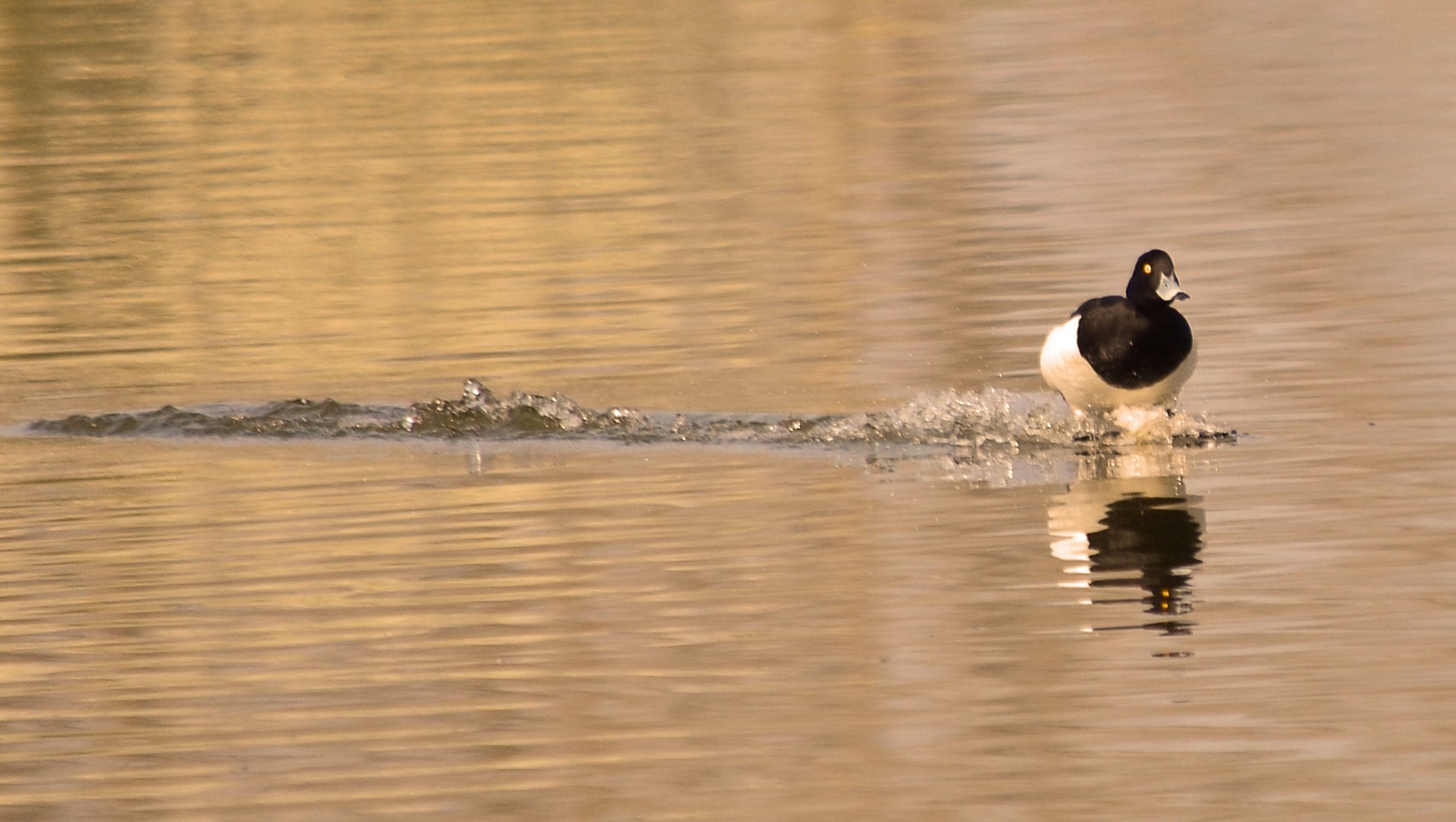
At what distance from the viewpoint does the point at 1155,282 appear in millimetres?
13953

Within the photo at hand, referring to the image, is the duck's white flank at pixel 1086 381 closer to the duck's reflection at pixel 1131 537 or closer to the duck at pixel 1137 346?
the duck at pixel 1137 346

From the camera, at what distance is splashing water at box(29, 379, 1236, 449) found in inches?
581

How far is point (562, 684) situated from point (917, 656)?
136 cm

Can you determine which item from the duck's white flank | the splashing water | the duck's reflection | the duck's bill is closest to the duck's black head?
the duck's bill

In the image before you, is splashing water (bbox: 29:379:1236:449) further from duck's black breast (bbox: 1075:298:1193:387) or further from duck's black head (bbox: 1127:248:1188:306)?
duck's black head (bbox: 1127:248:1188:306)

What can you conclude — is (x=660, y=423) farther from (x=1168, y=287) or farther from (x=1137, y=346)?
(x=1168, y=287)

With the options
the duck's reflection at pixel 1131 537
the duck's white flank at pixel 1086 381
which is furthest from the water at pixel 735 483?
the duck's white flank at pixel 1086 381

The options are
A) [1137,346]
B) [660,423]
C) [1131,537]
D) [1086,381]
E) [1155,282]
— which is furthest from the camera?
[660,423]

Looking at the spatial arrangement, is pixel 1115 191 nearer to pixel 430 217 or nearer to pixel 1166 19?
pixel 430 217

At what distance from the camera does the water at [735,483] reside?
30.3 feet

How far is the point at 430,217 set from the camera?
87.5ft

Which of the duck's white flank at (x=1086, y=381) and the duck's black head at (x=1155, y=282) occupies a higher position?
the duck's black head at (x=1155, y=282)

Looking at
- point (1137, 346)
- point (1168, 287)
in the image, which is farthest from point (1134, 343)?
point (1168, 287)

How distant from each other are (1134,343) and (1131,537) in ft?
6.01
